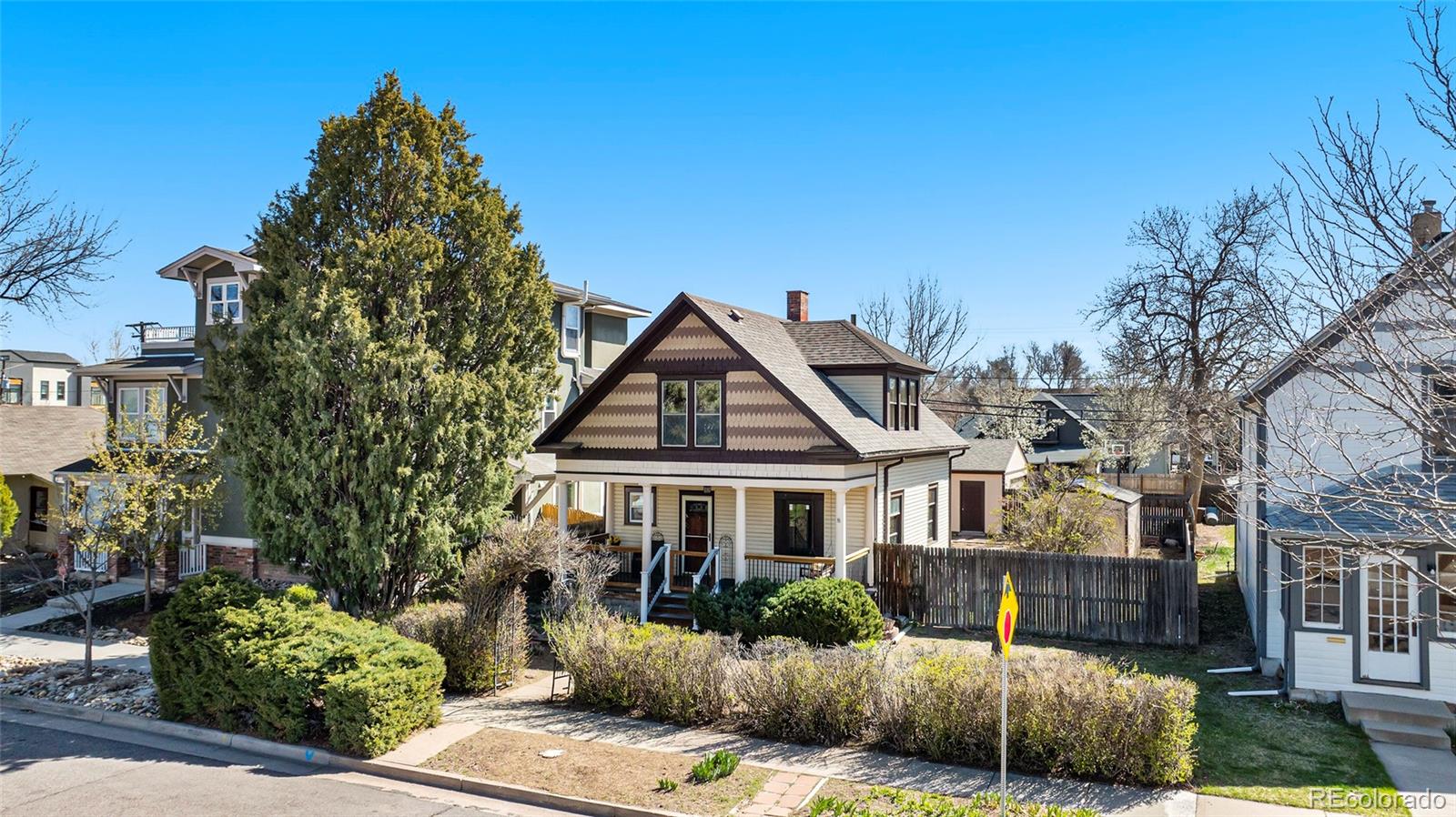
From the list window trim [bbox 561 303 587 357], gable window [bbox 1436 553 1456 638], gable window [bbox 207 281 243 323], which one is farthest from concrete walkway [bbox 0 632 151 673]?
gable window [bbox 1436 553 1456 638]

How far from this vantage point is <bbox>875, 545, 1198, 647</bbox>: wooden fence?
17.2 meters

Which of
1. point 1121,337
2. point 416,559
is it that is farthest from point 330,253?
point 1121,337

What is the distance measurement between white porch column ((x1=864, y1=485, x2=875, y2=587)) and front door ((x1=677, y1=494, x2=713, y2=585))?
385 centimetres

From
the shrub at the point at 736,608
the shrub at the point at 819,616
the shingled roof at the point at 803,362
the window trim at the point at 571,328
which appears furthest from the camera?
the window trim at the point at 571,328

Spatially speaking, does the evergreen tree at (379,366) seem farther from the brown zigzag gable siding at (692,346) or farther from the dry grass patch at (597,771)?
the dry grass patch at (597,771)

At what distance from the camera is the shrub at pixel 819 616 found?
16.2 m

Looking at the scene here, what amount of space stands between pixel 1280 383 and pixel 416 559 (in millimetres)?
14670

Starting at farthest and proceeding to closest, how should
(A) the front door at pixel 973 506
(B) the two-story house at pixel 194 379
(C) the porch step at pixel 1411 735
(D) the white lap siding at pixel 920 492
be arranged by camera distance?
(A) the front door at pixel 973 506, (D) the white lap siding at pixel 920 492, (B) the two-story house at pixel 194 379, (C) the porch step at pixel 1411 735

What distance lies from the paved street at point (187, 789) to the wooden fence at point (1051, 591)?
1123 centimetres

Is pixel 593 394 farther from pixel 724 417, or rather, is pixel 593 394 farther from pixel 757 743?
pixel 757 743

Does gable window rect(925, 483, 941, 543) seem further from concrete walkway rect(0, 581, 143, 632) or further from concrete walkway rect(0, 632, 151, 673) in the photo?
concrete walkway rect(0, 581, 143, 632)

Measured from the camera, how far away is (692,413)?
20203 mm

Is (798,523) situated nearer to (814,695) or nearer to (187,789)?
(814,695)

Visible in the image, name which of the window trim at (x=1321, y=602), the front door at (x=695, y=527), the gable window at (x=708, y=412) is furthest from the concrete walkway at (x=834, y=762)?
the front door at (x=695, y=527)
